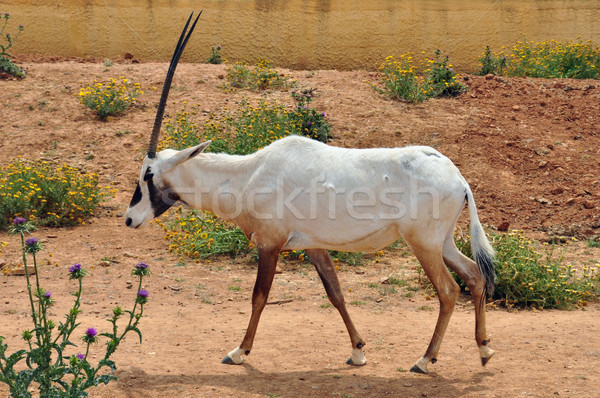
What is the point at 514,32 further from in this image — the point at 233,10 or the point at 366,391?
the point at 366,391

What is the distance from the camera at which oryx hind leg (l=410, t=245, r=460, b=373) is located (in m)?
5.64

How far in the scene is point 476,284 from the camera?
588 centimetres

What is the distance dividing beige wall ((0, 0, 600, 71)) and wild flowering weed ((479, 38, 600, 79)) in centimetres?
30

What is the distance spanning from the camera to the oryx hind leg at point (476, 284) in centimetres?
580

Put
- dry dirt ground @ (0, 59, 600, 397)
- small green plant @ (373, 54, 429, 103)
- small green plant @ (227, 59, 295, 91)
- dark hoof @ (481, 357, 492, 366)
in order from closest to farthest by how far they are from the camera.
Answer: dry dirt ground @ (0, 59, 600, 397)
dark hoof @ (481, 357, 492, 366)
small green plant @ (373, 54, 429, 103)
small green plant @ (227, 59, 295, 91)

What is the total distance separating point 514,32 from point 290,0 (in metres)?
4.03

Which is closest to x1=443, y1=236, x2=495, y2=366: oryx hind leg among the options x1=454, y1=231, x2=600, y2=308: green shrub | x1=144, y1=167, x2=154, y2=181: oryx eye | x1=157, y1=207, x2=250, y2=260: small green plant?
x1=454, y1=231, x2=600, y2=308: green shrub

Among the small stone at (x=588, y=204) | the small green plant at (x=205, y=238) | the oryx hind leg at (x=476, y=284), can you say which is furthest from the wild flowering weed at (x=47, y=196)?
the small stone at (x=588, y=204)

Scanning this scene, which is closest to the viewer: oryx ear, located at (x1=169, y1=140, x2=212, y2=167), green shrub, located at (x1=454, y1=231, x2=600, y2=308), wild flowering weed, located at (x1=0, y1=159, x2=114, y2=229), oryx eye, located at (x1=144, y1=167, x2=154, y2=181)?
oryx ear, located at (x1=169, y1=140, x2=212, y2=167)

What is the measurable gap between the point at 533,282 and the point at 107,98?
712 centimetres

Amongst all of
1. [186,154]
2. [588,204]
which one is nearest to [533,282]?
[588,204]

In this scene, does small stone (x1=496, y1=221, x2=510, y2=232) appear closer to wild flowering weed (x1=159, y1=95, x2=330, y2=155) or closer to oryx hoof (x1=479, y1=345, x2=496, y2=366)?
wild flowering weed (x1=159, y1=95, x2=330, y2=155)

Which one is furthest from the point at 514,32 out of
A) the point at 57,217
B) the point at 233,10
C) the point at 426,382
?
the point at 426,382

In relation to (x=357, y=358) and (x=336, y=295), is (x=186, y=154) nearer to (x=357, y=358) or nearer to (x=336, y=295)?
(x=336, y=295)
